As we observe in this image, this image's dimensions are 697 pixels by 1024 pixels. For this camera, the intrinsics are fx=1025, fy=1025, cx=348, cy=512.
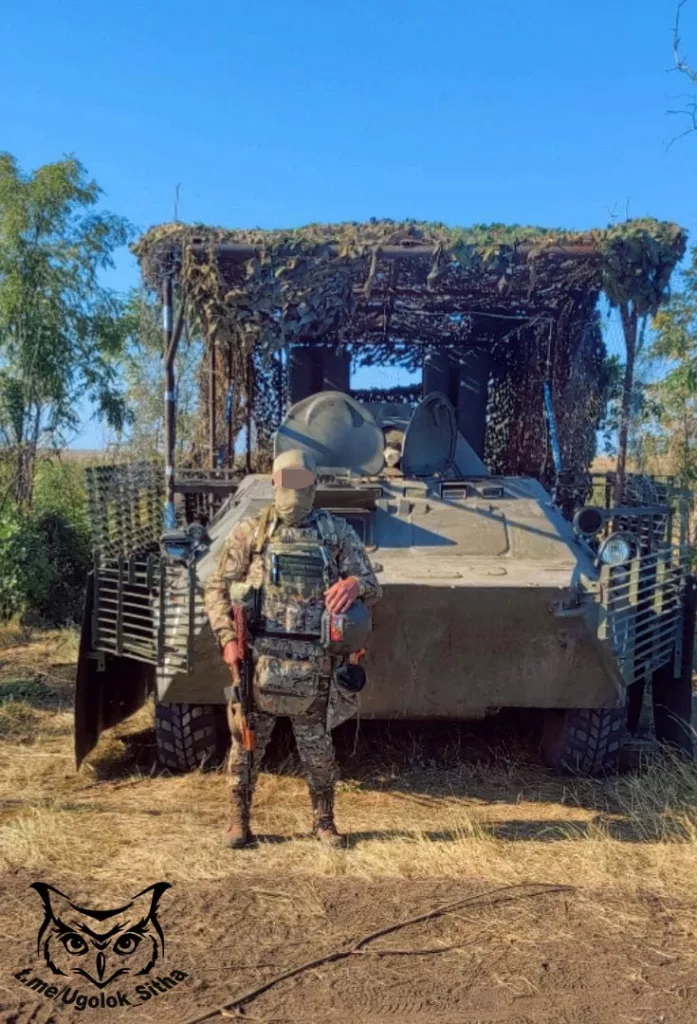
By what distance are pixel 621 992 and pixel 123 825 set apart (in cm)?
233

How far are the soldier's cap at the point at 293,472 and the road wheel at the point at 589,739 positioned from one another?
7.00 ft

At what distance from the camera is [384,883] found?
376 centimetres

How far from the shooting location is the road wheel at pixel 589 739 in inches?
206

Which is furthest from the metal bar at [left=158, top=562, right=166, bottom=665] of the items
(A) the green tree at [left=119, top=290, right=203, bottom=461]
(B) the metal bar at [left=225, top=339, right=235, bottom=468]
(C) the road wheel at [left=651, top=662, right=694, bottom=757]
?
(A) the green tree at [left=119, top=290, right=203, bottom=461]

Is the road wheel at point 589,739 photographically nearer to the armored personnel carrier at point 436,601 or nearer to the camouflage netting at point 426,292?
the armored personnel carrier at point 436,601

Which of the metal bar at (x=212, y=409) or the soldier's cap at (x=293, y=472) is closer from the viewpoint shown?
the soldier's cap at (x=293, y=472)

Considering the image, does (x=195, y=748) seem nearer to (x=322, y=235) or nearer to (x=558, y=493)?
(x=322, y=235)

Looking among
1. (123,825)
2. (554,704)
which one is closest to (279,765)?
(123,825)

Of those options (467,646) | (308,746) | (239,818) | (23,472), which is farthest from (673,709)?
(23,472)

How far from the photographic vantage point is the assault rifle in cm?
397

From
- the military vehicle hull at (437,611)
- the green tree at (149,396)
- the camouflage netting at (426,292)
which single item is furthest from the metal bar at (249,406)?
the military vehicle hull at (437,611)

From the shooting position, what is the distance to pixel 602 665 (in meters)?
4.75

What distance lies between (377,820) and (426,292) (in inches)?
211

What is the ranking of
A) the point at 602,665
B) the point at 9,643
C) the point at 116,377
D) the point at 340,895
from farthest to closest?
1. the point at 116,377
2. the point at 9,643
3. the point at 602,665
4. the point at 340,895
